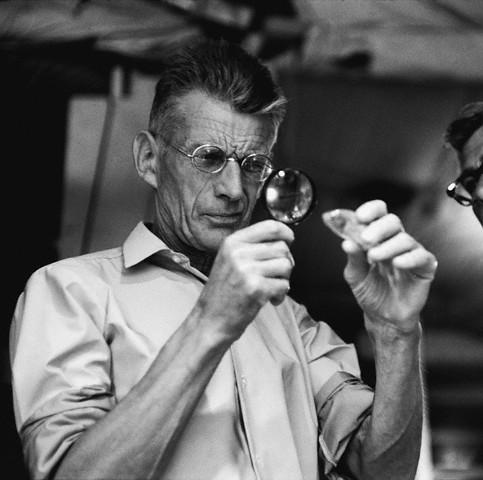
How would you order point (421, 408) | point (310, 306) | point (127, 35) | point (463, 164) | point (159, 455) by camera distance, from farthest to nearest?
point (310, 306)
point (127, 35)
point (463, 164)
point (421, 408)
point (159, 455)

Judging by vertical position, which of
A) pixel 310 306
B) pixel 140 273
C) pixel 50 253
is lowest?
pixel 310 306

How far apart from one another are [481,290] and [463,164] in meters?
2.89

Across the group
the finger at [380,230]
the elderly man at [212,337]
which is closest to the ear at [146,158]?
the elderly man at [212,337]

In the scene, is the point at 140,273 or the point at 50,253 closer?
the point at 140,273

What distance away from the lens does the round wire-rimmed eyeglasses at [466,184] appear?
2.44 meters

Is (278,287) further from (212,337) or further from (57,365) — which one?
(57,365)

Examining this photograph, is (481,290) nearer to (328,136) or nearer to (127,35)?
(328,136)

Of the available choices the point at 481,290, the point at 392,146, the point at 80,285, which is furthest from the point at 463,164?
the point at 481,290

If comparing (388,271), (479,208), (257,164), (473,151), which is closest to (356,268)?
(388,271)

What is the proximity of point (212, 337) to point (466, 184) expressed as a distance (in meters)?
1.30

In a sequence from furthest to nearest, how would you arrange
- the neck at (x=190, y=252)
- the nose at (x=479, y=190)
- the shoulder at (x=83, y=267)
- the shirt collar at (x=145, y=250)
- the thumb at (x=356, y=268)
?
the nose at (x=479, y=190), the neck at (x=190, y=252), the shirt collar at (x=145, y=250), the shoulder at (x=83, y=267), the thumb at (x=356, y=268)

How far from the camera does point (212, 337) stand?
153 cm

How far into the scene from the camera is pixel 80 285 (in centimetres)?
183

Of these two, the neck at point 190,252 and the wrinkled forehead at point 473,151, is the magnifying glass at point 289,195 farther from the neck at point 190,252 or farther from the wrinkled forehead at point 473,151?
the wrinkled forehead at point 473,151
